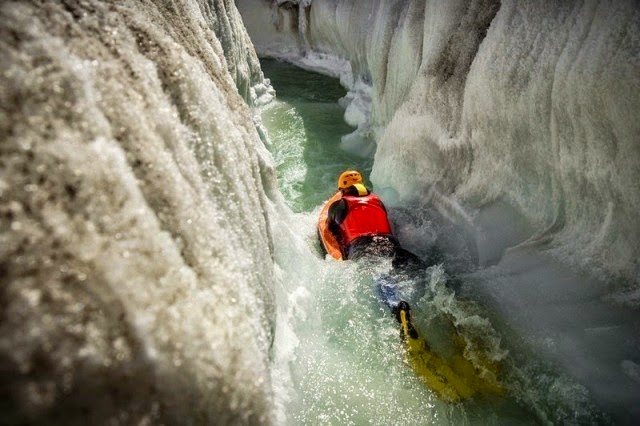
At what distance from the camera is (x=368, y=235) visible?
5000 millimetres

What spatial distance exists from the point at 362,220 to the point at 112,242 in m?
3.99

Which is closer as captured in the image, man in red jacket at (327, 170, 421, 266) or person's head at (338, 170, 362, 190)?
Answer: man in red jacket at (327, 170, 421, 266)

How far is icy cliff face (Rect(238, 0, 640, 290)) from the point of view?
3355mm

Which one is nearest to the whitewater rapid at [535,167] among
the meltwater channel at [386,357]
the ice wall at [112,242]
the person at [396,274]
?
the meltwater channel at [386,357]

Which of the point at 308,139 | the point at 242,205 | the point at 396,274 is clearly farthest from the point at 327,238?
the point at 308,139

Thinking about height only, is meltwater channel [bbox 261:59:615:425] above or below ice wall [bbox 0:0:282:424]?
below

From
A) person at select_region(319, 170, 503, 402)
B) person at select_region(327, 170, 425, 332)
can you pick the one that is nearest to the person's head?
person at select_region(319, 170, 503, 402)

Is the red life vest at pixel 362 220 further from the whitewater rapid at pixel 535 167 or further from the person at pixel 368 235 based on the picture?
the whitewater rapid at pixel 535 167

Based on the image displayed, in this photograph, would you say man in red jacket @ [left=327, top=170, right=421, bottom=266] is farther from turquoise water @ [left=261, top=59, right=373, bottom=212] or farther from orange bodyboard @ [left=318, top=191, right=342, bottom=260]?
turquoise water @ [left=261, top=59, right=373, bottom=212]

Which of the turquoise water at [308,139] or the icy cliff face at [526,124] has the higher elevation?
the icy cliff face at [526,124]

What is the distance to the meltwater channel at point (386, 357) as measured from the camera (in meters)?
3.09

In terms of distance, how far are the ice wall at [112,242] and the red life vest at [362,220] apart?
9.79 ft

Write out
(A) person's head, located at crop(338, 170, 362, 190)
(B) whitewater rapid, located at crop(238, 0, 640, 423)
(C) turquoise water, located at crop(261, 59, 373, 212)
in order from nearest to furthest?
(B) whitewater rapid, located at crop(238, 0, 640, 423)
(A) person's head, located at crop(338, 170, 362, 190)
(C) turquoise water, located at crop(261, 59, 373, 212)

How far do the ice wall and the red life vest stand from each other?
9.79 ft
